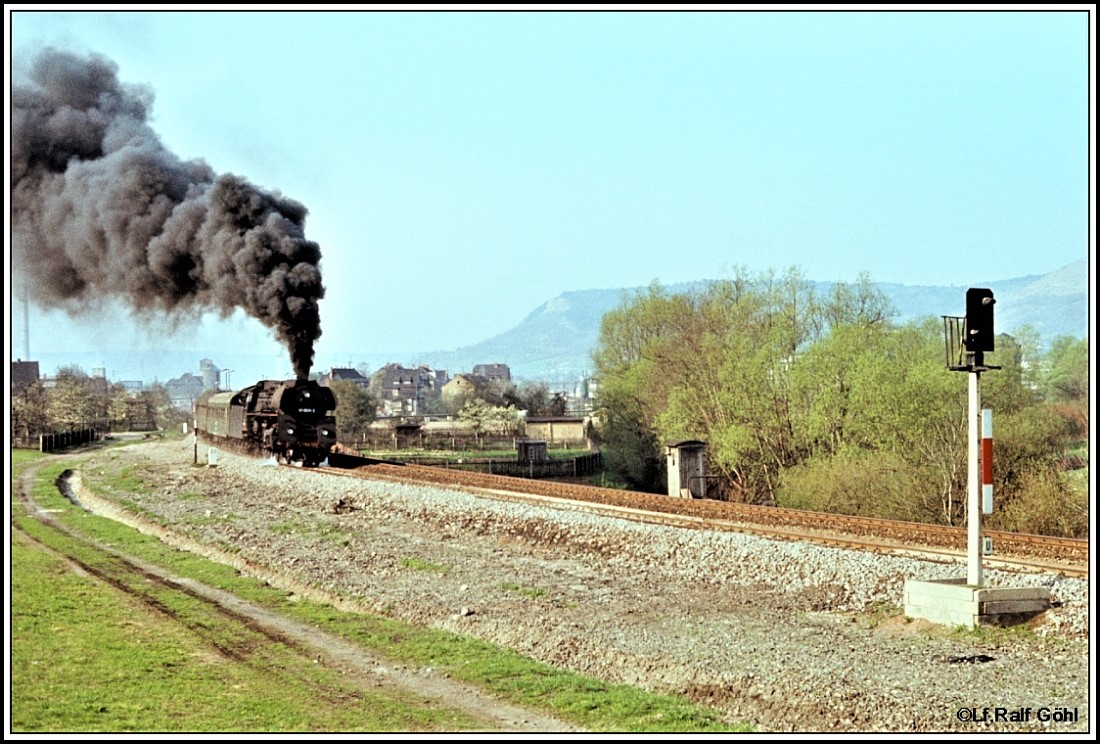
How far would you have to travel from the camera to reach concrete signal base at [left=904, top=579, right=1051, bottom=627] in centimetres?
1232

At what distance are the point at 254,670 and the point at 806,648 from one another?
5712mm

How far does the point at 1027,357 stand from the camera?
2823 centimetres

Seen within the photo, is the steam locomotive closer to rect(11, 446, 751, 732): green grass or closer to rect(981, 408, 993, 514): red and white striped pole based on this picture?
rect(11, 446, 751, 732): green grass

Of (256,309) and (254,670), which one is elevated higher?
(256,309)

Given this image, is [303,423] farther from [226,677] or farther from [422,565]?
[226,677]

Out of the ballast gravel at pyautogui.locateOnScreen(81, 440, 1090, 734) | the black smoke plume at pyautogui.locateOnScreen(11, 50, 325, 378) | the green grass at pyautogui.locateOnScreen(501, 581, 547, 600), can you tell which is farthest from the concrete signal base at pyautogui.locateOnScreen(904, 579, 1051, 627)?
the black smoke plume at pyautogui.locateOnScreen(11, 50, 325, 378)

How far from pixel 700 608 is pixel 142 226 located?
24450 mm

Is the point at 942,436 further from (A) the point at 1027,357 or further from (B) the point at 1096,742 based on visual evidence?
(B) the point at 1096,742

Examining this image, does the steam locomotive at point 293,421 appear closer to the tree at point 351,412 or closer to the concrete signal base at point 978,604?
the concrete signal base at point 978,604

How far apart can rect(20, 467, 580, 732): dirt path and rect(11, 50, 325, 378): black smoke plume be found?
1424 centimetres

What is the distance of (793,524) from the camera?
20.9 meters

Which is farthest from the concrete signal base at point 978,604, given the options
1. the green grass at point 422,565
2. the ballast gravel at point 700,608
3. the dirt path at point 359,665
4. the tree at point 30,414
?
the tree at point 30,414

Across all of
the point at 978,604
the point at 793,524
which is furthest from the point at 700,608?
the point at 793,524

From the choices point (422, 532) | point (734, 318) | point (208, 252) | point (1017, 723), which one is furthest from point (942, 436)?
point (208, 252)
